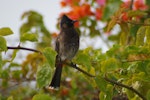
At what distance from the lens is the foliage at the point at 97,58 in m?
1.83

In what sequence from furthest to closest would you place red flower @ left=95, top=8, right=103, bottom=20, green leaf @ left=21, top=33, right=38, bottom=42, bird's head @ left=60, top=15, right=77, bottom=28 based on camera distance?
1. red flower @ left=95, top=8, right=103, bottom=20
2. bird's head @ left=60, top=15, right=77, bottom=28
3. green leaf @ left=21, top=33, right=38, bottom=42

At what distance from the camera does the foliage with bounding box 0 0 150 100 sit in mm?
1834

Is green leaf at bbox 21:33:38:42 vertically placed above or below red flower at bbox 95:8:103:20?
below

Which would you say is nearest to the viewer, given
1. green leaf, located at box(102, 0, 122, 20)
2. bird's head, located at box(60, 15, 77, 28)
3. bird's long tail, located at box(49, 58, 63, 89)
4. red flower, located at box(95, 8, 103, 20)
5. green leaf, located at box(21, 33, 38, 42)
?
green leaf, located at box(21, 33, 38, 42)

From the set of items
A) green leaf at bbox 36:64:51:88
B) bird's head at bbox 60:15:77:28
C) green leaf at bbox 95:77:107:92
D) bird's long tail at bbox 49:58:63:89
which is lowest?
bird's long tail at bbox 49:58:63:89

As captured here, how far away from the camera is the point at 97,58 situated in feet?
6.83

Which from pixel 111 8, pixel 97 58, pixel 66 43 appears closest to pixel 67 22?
pixel 66 43

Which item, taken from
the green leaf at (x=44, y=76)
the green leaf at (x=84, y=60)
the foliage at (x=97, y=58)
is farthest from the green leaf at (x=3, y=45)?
the green leaf at (x=84, y=60)

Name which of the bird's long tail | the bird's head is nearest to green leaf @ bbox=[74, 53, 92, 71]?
the bird's long tail

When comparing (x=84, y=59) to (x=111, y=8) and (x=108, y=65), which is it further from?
(x=111, y=8)

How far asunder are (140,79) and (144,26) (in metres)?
0.34

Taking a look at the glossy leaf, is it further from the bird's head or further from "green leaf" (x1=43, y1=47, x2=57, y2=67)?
the bird's head

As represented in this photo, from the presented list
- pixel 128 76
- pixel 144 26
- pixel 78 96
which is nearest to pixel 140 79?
pixel 128 76

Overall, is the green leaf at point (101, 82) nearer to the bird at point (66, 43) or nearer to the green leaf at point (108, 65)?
the green leaf at point (108, 65)
